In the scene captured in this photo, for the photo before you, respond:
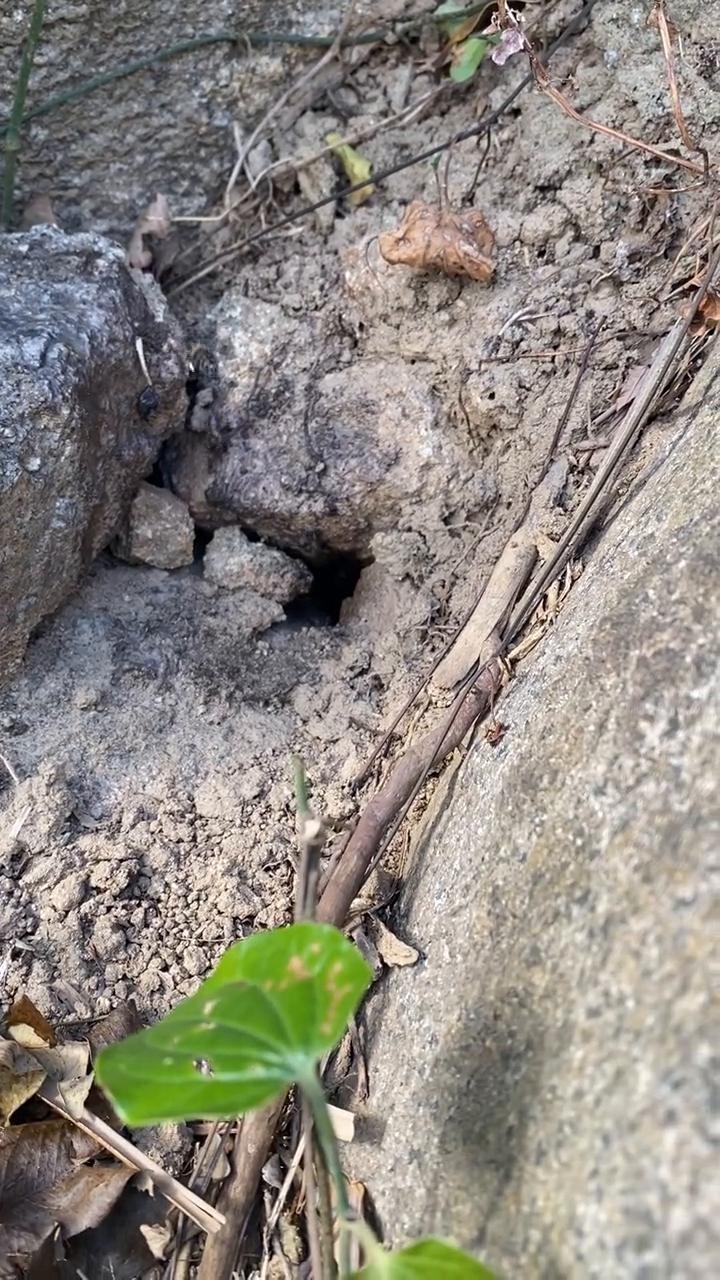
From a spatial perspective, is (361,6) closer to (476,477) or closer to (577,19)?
(577,19)

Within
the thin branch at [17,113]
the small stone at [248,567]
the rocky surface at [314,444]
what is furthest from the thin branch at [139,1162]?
the thin branch at [17,113]

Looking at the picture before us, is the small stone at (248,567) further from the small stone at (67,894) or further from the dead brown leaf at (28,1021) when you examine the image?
the dead brown leaf at (28,1021)

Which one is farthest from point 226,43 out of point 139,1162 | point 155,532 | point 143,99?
point 139,1162

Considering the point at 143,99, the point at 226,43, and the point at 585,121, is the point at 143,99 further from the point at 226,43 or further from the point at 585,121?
the point at 585,121

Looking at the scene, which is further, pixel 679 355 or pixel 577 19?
pixel 577 19

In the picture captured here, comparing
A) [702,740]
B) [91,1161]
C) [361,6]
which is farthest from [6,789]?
[361,6]

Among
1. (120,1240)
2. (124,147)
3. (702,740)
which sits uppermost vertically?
(124,147)

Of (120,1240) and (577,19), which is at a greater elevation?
(577,19)
